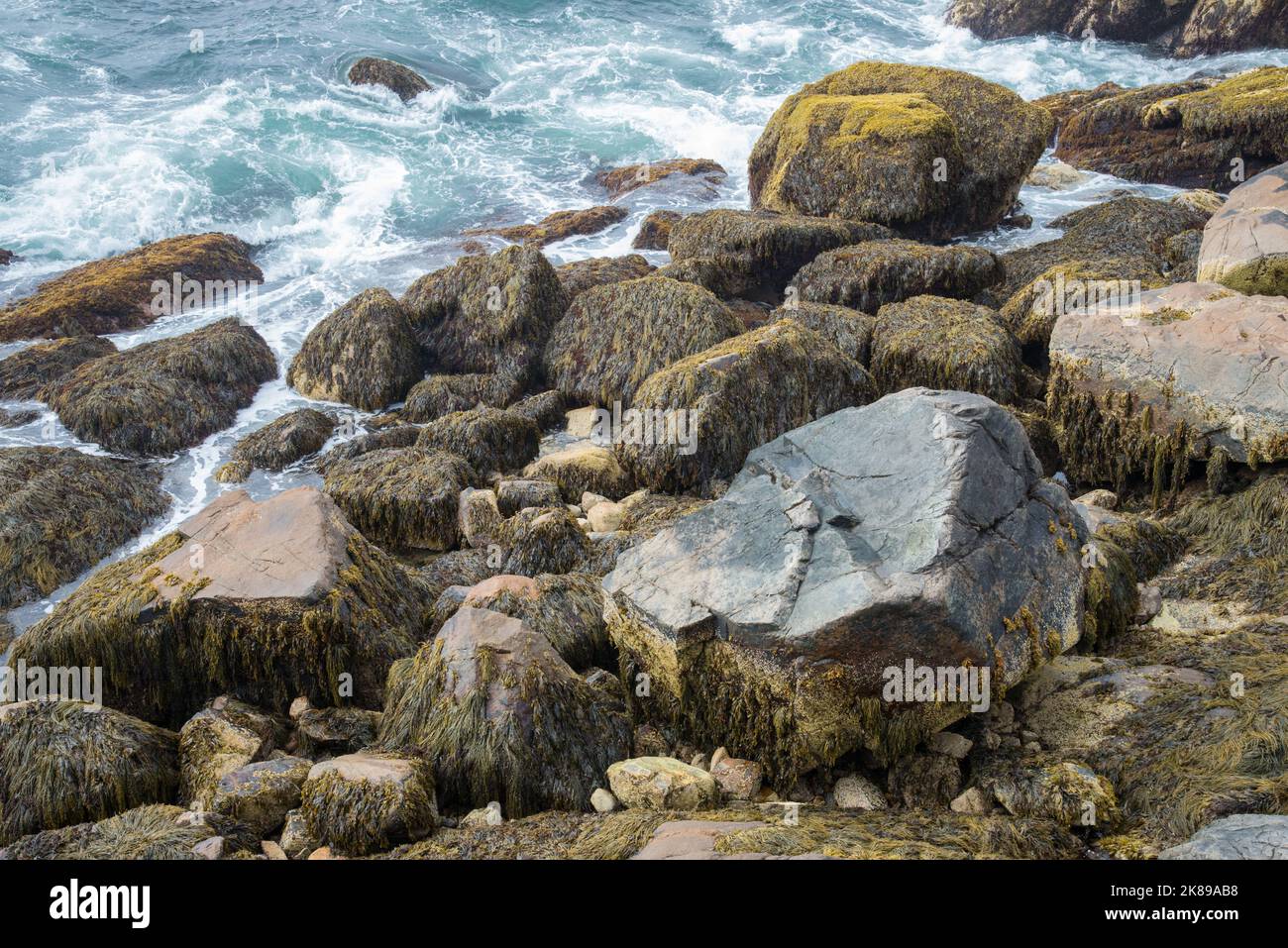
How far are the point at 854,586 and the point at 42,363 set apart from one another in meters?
12.5

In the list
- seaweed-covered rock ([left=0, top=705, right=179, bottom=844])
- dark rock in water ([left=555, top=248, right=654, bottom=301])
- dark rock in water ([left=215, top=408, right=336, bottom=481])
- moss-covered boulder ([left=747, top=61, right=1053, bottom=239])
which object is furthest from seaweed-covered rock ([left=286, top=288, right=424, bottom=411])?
seaweed-covered rock ([left=0, top=705, right=179, bottom=844])

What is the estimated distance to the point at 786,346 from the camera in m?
9.34

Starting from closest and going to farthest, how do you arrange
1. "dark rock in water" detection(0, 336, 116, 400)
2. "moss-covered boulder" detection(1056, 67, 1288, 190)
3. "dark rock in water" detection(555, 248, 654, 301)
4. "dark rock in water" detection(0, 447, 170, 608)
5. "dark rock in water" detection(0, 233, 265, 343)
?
1. "dark rock in water" detection(0, 447, 170, 608)
2. "dark rock in water" detection(0, 336, 116, 400)
3. "dark rock in water" detection(555, 248, 654, 301)
4. "dark rock in water" detection(0, 233, 265, 343)
5. "moss-covered boulder" detection(1056, 67, 1288, 190)

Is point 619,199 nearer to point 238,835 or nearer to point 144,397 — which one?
point 144,397

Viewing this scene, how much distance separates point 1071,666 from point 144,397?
10.6m

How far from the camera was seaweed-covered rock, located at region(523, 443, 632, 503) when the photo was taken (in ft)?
29.8

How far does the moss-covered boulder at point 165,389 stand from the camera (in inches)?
441

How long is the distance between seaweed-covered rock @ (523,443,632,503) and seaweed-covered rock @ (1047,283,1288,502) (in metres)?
4.09

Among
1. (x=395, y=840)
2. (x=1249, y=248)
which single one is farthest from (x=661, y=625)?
(x=1249, y=248)

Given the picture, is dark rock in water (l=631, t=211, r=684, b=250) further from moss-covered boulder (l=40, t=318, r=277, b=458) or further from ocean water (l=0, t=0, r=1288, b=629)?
moss-covered boulder (l=40, t=318, r=277, b=458)

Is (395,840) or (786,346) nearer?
(395,840)

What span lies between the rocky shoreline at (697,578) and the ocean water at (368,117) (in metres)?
2.25

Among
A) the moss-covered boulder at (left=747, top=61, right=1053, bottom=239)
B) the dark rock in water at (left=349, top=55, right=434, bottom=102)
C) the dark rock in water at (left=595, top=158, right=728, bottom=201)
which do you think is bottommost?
the dark rock in water at (left=595, top=158, right=728, bottom=201)

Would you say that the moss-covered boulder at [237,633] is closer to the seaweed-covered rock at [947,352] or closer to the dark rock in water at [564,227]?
the seaweed-covered rock at [947,352]
